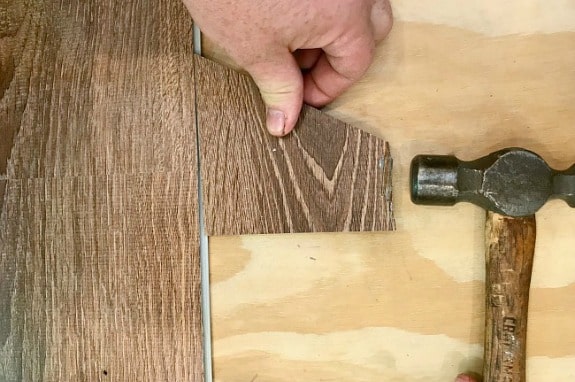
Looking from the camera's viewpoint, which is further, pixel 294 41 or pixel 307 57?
pixel 307 57

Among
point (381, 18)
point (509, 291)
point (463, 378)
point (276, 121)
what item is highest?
point (381, 18)

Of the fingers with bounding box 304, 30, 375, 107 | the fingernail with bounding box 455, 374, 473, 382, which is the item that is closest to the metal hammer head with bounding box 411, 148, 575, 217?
the fingers with bounding box 304, 30, 375, 107

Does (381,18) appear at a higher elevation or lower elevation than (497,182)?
higher

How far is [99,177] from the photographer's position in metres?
0.90

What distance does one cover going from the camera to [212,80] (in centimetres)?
90

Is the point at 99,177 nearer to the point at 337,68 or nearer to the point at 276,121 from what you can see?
the point at 276,121

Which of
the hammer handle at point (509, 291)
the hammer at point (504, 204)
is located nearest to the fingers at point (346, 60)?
the hammer at point (504, 204)

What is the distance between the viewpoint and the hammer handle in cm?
86

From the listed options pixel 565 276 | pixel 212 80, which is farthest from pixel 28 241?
pixel 565 276

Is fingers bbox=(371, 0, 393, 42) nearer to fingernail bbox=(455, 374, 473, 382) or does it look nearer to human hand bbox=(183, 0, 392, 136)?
human hand bbox=(183, 0, 392, 136)

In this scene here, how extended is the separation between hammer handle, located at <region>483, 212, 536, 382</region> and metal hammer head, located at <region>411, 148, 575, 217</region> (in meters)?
0.03

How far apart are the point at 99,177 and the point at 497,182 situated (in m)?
0.59

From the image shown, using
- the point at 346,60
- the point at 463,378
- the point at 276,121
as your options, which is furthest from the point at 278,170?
the point at 463,378

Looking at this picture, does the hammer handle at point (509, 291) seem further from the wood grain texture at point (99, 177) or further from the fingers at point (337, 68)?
the wood grain texture at point (99, 177)
